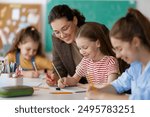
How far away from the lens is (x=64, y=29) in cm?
120

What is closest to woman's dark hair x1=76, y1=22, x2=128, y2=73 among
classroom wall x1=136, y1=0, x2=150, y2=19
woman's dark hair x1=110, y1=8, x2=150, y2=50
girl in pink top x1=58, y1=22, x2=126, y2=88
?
girl in pink top x1=58, y1=22, x2=126, y2=88

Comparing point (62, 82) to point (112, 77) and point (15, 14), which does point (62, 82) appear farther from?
point (15, 14)

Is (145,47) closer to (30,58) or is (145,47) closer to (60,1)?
(60,1)

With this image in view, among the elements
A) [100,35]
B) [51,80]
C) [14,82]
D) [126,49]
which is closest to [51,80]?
[51,80]

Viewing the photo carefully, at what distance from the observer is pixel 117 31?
88 centimetres

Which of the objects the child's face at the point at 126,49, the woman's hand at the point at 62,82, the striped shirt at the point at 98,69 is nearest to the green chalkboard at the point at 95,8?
the striped shirt at the point at 98,69

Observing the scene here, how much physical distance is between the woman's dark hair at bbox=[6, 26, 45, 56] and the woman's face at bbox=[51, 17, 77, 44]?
0.46 ft

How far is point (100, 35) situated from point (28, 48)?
1.13 ft

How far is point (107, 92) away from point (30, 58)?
0.50m

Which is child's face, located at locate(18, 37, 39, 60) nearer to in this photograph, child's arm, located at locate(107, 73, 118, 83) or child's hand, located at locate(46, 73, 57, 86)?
child's hand, located at locate(46, 73, 57, 86)

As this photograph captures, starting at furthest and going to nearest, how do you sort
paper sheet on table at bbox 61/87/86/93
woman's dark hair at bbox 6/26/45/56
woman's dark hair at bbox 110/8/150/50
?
woman's dark hair at bbox 6/26/45/56 → paper sheet on table at bbox 61/87/86/93 → woman's dark hair at bbox 110/8/150/50

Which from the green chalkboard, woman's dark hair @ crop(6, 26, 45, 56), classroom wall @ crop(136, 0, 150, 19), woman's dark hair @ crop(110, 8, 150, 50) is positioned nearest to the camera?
woman's dark hair @ crop(110, 8, 150, 50)

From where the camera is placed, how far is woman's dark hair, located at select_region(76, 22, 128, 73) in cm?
112

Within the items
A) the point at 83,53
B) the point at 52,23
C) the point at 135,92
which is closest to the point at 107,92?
the point at 135,92
